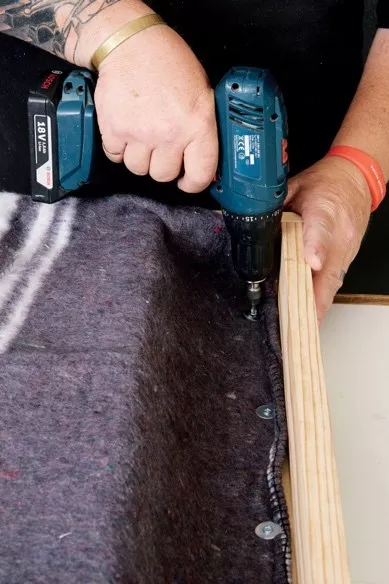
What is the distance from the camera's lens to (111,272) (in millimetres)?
835

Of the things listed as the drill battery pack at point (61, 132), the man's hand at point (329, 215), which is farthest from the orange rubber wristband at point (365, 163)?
the drill battery pack at point (61, 132)

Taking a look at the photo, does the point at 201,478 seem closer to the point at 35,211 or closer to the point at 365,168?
the point at 35,211

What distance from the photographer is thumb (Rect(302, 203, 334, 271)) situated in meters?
0.88

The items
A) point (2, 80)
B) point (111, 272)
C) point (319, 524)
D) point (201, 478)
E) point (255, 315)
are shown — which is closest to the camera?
point (319, 524)

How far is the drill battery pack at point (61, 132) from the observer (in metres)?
0.87

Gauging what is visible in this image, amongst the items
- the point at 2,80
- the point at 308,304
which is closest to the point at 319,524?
the point at 308,304

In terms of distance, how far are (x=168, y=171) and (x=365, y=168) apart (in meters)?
0.30

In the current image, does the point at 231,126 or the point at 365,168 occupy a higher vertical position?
the point at 231,126

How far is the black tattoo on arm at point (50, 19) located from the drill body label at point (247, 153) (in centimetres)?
22

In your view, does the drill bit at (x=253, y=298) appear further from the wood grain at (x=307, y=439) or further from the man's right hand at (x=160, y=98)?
the man's right hand at (x=160, y=98)

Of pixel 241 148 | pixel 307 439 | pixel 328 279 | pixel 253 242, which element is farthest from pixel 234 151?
pixel 307 439

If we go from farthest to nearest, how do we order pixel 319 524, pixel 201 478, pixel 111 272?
pixel 111 272 → pixel 201 478 → pixel 319 524

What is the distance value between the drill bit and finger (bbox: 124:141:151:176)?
0.19m

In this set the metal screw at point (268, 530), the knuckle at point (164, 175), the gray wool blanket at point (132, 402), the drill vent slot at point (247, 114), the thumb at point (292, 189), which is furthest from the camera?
the thumb at point (292, 189)
